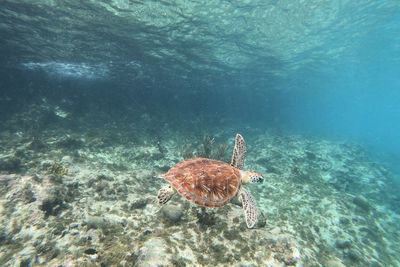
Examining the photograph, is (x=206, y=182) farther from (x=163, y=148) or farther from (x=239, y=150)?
(x=163, y=148)

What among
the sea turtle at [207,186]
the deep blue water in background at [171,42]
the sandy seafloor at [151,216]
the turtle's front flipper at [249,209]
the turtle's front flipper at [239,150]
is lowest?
the sandy seafloor at [151,216]

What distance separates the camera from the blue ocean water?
456 centimetres

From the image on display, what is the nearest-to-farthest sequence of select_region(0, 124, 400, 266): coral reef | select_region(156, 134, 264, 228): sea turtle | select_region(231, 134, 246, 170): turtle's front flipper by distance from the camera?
select_region(0, 124, 400, 266): coral reef
select_region(156, 134, 264, 228): sea turtle
select_region(231, 134, 246, 170): turtle's front flipper

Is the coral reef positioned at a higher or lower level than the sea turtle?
lower

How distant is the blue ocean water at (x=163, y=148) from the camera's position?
4562 mm

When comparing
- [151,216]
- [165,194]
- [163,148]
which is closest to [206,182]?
[165,194]

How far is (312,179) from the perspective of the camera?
12945mm

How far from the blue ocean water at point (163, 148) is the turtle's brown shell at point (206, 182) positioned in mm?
840

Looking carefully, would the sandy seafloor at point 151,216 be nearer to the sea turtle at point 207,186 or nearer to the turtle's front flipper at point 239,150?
the sea turtle at point 207,186

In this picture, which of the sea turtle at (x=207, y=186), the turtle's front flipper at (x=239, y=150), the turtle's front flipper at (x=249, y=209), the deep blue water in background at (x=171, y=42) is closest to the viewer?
the turtle's front flipper at (x=249, y=209)

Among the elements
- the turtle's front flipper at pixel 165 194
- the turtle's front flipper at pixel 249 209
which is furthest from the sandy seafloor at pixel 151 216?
the turtle's front flipper at pixel 165 194

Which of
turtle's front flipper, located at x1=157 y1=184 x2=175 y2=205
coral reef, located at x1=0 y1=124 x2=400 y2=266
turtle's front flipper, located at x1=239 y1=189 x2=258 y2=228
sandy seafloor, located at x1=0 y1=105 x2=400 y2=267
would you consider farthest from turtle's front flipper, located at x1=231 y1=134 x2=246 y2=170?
turtle's front flipper, located at x1=157 y1=184 x2=175 y2=205

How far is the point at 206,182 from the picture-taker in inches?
190

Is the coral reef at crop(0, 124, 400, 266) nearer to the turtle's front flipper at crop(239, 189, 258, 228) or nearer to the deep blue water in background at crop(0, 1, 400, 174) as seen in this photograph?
the turtle's front flipper at crop(239, 189, 258, 228)
